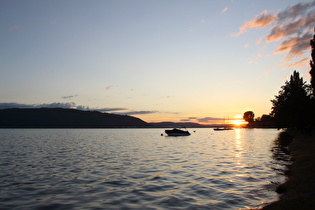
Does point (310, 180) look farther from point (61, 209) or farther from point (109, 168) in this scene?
point (109, 168)

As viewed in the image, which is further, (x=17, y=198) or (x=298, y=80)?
(x=298, y=80)

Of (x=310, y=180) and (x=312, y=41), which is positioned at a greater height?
(x=312, y=41)

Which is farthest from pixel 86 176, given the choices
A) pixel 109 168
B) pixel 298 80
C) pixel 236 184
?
pixel 298 80

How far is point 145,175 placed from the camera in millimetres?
25188

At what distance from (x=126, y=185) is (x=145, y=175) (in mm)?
4696

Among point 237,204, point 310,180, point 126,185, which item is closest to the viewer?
point 237,204

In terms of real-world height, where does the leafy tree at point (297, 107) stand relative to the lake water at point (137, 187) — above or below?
above

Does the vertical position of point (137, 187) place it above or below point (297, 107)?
below

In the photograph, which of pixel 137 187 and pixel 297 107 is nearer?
pixel 137 187

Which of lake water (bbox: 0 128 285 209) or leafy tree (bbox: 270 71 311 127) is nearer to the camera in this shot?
lake water (bbox: 0 128 285 209)

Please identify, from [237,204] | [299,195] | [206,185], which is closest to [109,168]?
[206,185]

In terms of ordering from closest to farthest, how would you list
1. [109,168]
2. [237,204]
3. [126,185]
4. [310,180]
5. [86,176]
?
[237,204] → [310,180] → [126,185] → [86,176] → [109,168]

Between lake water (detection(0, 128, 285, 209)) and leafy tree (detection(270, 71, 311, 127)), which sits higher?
leafy tree (detection(270, 71, 311, 127))

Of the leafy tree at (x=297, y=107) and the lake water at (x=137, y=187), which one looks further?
the leafy tree at (x=297, y=107)
